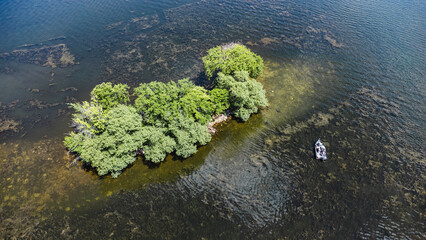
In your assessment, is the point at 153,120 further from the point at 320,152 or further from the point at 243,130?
the point at 320,152

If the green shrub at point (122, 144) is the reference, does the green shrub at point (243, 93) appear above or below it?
above

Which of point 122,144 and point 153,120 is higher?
point 153,120

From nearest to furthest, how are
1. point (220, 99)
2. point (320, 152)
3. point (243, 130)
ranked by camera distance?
point (320, 152), point (220, 99), point (243, 130)

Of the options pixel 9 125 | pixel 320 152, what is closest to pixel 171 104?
pixel 320 152

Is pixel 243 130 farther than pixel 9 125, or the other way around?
pixel 9 125

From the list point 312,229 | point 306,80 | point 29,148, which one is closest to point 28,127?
point 29,148

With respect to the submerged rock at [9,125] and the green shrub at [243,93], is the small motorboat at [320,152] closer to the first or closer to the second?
the green shrub at [243,93]

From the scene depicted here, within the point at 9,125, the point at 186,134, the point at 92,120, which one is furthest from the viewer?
the point at 9,125

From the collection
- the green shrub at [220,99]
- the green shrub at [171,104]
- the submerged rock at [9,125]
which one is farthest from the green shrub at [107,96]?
the submerged rock at [9,125]
